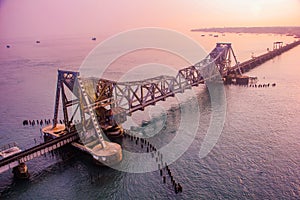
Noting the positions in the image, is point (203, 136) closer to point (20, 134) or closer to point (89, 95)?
point (89, 95)

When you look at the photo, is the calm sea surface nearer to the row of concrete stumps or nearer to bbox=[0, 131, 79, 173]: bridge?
the row of concrete stumps

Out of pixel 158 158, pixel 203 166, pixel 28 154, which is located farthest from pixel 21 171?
pixel 203 166

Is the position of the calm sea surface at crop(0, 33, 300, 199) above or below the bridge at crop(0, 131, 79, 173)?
below

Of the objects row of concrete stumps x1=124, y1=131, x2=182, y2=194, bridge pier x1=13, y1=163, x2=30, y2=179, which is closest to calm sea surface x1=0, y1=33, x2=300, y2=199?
row of concrete stumps x1=124, y1=131, x2=182, y2=194

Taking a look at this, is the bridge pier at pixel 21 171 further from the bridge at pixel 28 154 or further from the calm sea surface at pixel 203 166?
the bridge at pixel 28 154

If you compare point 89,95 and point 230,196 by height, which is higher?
point 89,95

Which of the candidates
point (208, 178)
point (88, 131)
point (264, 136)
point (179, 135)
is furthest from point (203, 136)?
point (88, 131)

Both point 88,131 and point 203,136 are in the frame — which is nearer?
point 88,131

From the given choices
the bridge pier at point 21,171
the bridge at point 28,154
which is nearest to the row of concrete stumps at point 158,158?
the bridge at point 28,154
